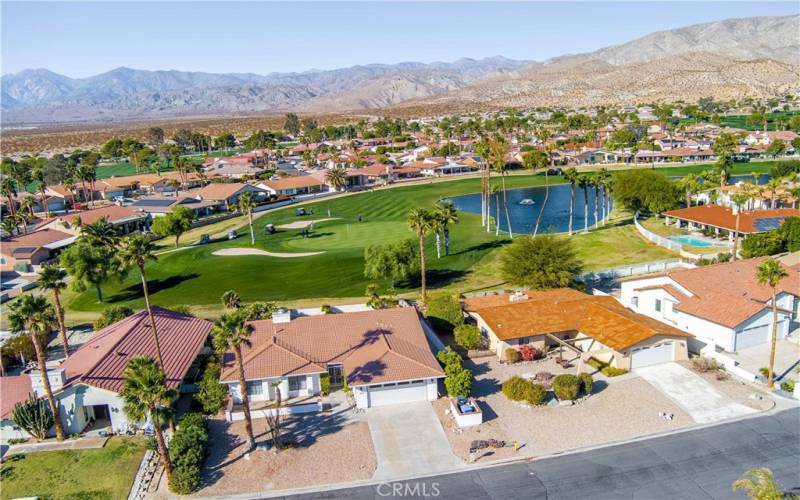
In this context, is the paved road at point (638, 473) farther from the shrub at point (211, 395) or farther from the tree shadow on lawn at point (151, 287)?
the tree shadow on lawn at point (151, 287)

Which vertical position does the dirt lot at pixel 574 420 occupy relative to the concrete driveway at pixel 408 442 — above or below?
below

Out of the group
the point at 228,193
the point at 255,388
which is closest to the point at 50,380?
the point at 255,388

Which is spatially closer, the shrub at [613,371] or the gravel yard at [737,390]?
the gravel yard at [737,390]

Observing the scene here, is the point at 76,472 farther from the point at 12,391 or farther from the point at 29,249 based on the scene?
the point at 29,249

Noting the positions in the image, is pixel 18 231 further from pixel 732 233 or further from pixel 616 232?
pixel 732 233

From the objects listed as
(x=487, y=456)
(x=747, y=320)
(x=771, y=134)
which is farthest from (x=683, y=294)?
(x=771, y=134)

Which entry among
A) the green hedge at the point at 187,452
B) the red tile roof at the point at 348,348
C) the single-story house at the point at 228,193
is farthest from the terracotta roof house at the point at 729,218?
the single-story house at the point at 228,193
